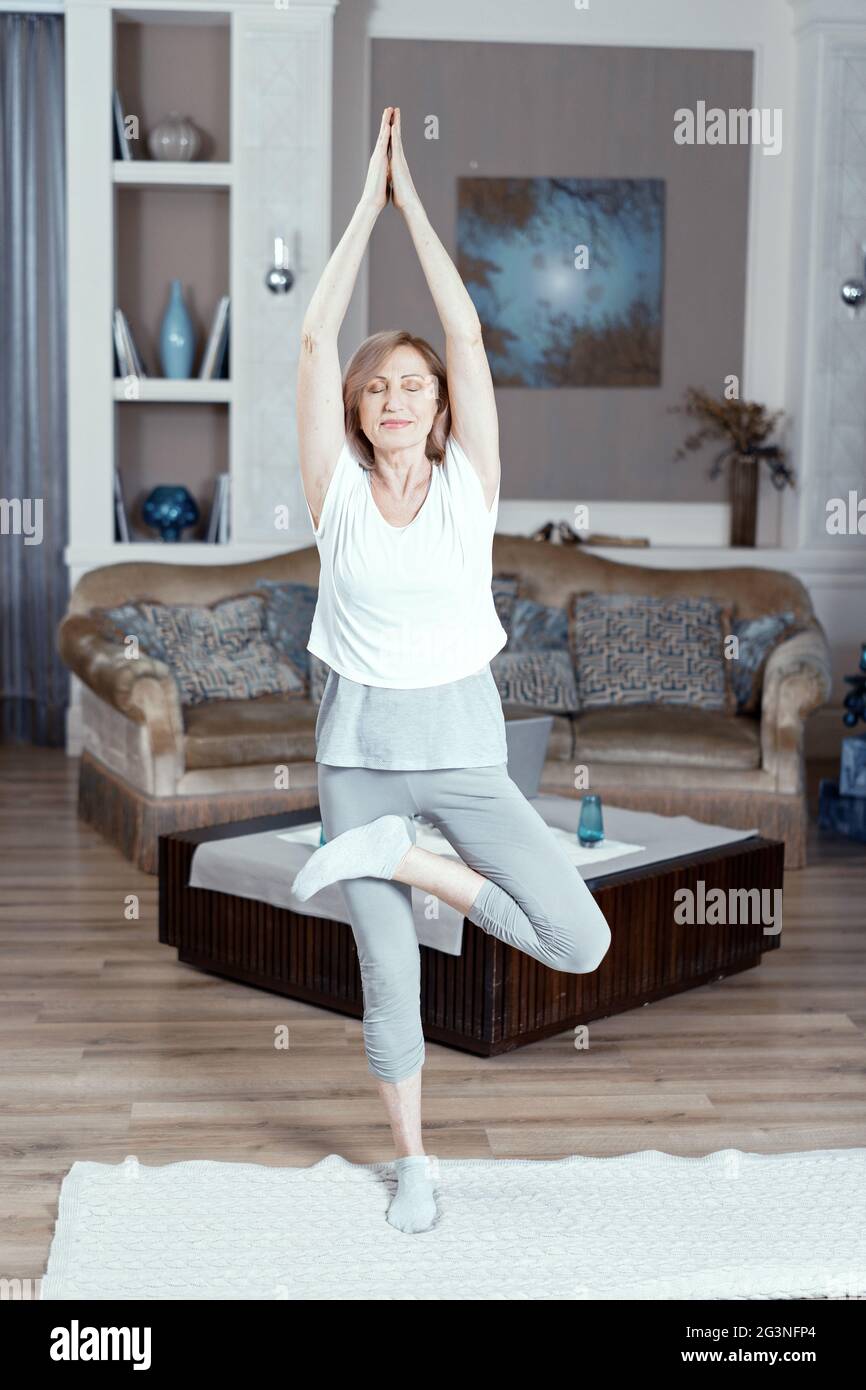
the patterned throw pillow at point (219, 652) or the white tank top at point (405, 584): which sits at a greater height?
the white tank top at point (405, 584)

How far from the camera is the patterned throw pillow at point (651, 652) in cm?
530

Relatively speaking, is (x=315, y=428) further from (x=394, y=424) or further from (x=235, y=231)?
A: (x=235, y=231)

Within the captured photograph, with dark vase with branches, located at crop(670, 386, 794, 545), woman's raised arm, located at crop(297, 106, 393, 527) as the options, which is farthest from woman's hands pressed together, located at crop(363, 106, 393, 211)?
dark vase with branches, located at crop(670, 386, 794, 545)

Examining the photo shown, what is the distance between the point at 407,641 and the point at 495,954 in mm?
1033

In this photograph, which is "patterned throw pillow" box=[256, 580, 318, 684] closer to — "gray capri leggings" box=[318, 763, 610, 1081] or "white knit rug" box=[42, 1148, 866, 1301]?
"white knit rug" box=[42, 1148, 866, 1301]

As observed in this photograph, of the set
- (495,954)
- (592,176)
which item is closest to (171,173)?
(592,176)

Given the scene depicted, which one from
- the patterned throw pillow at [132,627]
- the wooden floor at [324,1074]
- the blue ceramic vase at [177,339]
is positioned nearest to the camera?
the wooden floor at [324,1074]

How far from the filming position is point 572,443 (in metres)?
6.60

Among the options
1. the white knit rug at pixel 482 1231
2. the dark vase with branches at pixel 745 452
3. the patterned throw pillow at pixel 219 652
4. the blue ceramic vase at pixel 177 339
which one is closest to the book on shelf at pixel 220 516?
the blue ceramic vase at pixel 177 339

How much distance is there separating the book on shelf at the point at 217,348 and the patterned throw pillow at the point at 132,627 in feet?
4.69

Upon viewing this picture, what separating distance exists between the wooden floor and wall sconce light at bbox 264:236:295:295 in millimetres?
2926

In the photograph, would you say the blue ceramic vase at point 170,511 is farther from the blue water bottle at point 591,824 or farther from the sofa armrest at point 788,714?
the blue water bottle at point 591,824

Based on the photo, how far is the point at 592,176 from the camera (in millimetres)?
6457
